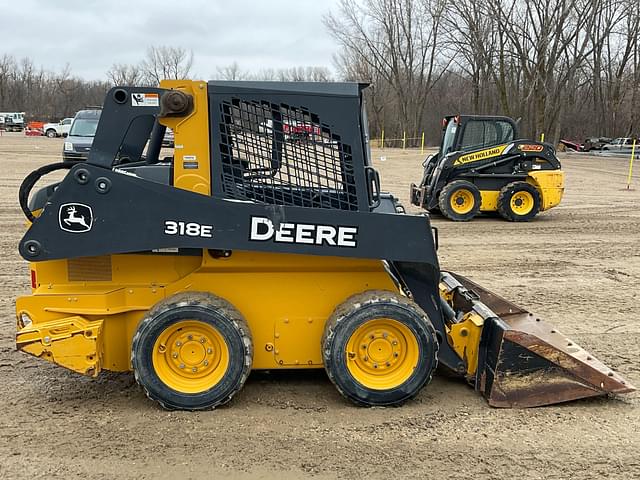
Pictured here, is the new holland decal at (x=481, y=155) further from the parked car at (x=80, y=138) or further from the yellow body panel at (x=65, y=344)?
the parked car at (x=80, y=138)

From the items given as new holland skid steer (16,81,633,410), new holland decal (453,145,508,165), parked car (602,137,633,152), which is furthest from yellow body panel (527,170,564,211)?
parked car (602,137,633,152)

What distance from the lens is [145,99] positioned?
386cm

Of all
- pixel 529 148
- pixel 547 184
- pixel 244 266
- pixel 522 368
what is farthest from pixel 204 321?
pixel 547 184

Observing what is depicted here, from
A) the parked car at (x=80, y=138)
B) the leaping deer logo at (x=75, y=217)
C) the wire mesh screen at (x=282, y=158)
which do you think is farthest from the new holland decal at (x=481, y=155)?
the parked car at (x=80, y=138)

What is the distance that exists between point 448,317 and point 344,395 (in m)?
1.11

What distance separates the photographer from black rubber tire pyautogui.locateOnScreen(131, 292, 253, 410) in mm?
3895

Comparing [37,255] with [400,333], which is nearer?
[37,255]

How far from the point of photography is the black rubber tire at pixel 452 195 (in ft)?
41.6

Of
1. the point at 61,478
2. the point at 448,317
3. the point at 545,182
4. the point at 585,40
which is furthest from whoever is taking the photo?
the point at 585,40

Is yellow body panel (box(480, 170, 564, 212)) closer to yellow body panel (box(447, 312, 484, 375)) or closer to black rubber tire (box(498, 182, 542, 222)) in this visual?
black rubber tire (box(498, 182, 542, 222))

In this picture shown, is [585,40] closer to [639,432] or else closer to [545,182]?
[545,182]

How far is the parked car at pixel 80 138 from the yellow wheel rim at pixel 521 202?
475 inches

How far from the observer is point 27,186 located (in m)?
4.30

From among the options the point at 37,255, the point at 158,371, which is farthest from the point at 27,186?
the point at 158,371
